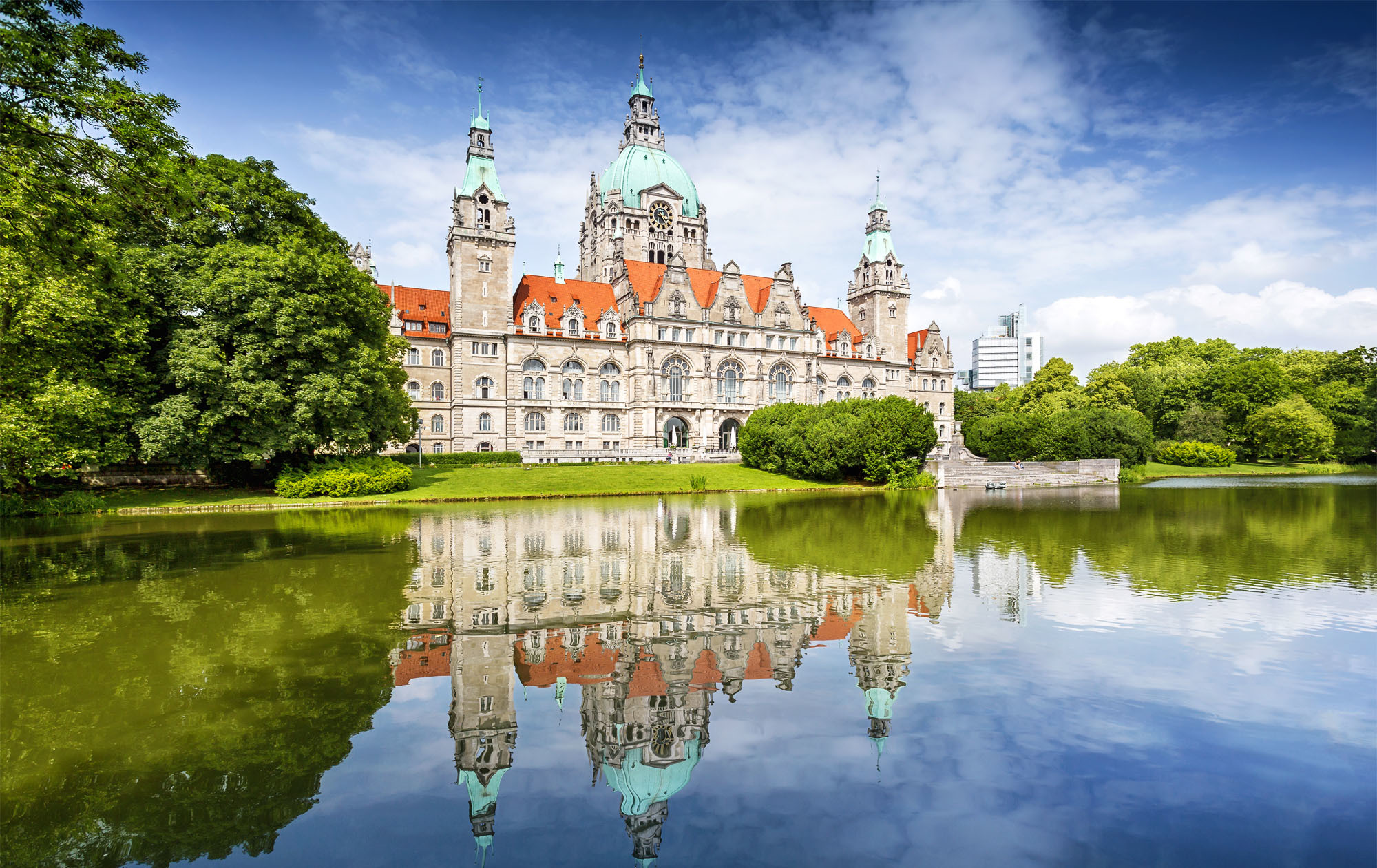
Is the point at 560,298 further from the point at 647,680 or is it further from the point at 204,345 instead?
the point at 647,680

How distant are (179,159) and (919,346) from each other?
81.1 metres

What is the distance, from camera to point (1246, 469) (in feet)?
217

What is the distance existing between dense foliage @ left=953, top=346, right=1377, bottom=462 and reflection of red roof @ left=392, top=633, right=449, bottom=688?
58.6 metres

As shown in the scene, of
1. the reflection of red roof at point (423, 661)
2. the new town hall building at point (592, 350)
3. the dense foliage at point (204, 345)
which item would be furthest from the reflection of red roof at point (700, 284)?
the reflection of red roof at point (423, 661)

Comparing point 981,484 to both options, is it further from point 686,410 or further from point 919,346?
point 919,346

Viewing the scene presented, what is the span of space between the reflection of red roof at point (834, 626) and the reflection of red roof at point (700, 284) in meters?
52.2

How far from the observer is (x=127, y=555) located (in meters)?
17.4

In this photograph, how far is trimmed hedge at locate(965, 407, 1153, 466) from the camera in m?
57.9

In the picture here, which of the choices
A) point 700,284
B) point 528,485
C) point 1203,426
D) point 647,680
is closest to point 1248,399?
point 1203,426

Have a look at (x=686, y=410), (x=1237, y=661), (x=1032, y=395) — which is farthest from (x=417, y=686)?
(x=1032, y=395)

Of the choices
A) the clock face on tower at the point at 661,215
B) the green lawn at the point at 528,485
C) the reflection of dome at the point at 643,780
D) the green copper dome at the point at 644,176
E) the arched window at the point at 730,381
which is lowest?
the reflection of dome at the point at 643,780

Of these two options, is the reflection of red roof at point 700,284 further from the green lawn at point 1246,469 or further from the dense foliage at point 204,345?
the green lawn at point 1246,469

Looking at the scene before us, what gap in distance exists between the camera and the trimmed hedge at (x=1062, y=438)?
5794 cm

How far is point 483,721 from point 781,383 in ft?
200
